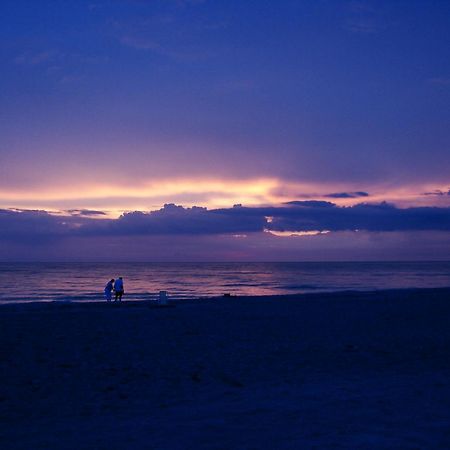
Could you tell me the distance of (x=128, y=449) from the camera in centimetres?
514

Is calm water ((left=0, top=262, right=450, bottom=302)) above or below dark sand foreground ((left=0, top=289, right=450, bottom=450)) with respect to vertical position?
below

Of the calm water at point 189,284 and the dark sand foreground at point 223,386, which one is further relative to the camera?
the calm water at point 189,284

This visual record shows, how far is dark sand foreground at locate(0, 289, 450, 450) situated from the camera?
18.2 feet

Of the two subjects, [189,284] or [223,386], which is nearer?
[223,386]

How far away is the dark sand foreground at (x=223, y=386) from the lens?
5.55 metres

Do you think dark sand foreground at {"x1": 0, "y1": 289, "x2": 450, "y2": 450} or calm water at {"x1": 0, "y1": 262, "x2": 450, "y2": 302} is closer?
dark sand foreground at {"x1": 0, "y1": 289, "x2": 450, "y2": 450}

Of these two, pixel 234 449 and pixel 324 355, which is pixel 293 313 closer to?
pixel 324 355

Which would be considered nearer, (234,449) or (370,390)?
(234,449)

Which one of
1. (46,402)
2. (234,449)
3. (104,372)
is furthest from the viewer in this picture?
(104,372)

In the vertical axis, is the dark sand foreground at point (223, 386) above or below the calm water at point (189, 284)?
above

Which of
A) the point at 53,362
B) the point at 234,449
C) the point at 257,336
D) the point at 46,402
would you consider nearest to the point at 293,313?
the point at 257,336

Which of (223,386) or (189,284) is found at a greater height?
(223,386)

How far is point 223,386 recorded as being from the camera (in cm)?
822

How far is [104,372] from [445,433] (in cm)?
578
